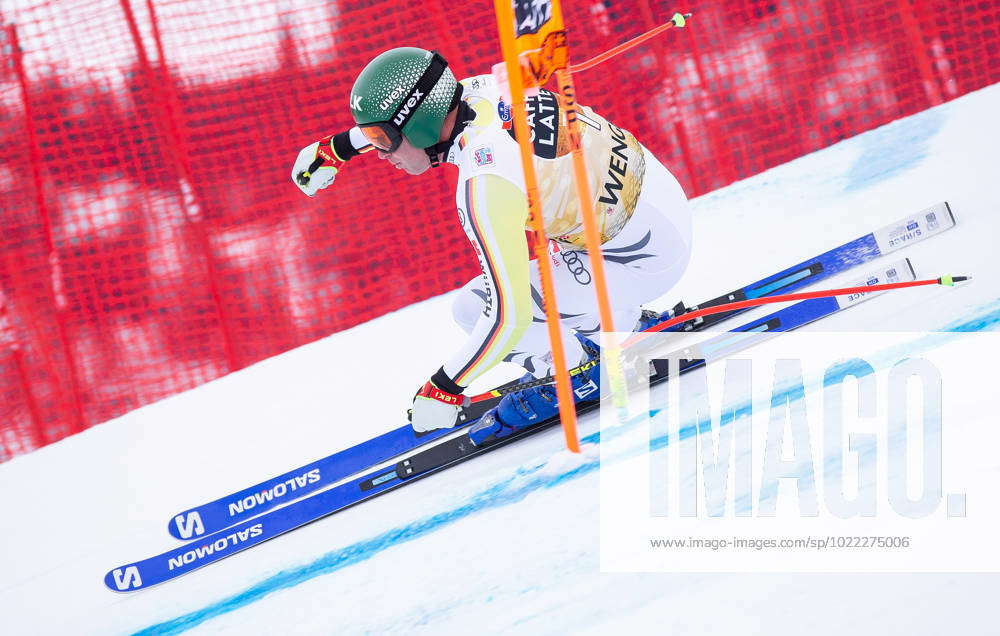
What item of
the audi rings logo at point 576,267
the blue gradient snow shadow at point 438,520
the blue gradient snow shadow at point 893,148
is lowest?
the blue gradient snow shadow at point 438,520

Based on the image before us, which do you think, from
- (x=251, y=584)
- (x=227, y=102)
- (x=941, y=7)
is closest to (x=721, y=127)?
(x=941, y=7)

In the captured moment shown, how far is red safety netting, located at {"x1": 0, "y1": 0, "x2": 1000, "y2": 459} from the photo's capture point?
4.94 m

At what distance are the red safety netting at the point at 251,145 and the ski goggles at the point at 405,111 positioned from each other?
2599mm

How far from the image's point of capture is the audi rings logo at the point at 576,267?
10.1 ft

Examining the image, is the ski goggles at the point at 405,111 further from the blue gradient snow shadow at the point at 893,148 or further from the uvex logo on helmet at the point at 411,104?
the blue gradient snow shadow at the point at 893,148

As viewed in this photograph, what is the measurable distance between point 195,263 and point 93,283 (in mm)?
662

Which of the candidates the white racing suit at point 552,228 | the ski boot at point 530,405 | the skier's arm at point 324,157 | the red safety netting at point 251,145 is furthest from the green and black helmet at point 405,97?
the red safety netting at point 251,145

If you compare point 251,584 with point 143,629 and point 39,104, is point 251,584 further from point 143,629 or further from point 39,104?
point 39,104

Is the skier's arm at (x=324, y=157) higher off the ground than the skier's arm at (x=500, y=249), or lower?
higher

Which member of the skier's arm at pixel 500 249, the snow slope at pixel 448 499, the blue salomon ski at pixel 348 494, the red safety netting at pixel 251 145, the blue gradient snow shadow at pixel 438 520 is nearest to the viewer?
the snow slope at pixel 448 499

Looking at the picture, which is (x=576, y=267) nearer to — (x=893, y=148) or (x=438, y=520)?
(x=438, y=520)

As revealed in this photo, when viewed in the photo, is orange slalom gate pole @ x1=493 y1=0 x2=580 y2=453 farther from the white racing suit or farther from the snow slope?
the snow slope

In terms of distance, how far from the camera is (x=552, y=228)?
2.72 m

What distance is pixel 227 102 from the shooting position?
16.5 feet
